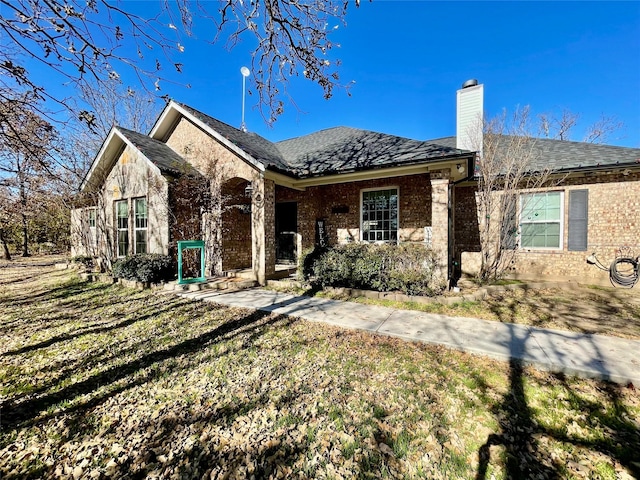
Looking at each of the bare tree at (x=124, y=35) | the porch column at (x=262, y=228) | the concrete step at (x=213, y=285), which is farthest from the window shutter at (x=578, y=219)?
the concrete step at (x=213, y=285)

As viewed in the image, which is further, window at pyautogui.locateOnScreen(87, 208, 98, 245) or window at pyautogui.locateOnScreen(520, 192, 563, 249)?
window at pyautogui.locateOnScreen(87, 208, 98, 245)

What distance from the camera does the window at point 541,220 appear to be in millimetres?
8461

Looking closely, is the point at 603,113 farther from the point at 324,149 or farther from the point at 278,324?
the point at 278,324

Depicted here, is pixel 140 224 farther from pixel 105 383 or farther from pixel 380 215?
pixel 380 215

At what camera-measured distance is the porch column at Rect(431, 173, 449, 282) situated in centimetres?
689

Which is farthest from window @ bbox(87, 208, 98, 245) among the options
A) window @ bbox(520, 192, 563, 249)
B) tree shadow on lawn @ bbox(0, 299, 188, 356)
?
window @ bbox(520, 192, 563, 249)

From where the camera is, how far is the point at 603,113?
17.7m

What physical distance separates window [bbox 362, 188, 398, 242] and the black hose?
6.05m

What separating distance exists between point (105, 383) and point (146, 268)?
19.0ft

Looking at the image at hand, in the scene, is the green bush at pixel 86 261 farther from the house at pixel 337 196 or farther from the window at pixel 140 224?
the window at pixel 140 224

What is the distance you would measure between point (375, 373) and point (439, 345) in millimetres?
1346

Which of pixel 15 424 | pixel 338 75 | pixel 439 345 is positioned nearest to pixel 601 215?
pixel 439 345

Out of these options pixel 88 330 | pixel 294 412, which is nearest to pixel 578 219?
pixel 294 412

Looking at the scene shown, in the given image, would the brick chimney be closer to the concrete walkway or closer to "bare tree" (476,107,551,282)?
"bare tree" (476,107,551,282)
